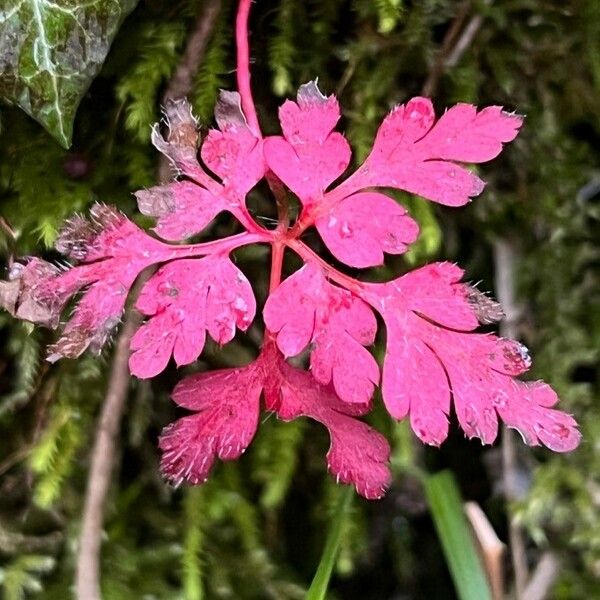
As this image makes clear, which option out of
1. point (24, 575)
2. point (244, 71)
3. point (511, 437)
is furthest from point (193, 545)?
point (244, 71)

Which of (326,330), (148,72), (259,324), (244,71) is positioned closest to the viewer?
(326,330)

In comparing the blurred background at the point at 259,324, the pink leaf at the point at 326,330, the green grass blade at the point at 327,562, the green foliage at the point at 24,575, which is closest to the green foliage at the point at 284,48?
the blurred background at the point at 259,324

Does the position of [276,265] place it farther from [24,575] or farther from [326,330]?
[24,575]

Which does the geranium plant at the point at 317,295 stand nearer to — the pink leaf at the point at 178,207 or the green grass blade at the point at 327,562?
the pink leaf at the point at 178,207

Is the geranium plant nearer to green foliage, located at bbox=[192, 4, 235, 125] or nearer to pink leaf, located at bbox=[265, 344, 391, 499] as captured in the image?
pink leaf, located at bbox=[265, 344, 391, 499]

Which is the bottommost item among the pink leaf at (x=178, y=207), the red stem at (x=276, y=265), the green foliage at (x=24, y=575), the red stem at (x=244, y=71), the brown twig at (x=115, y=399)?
the green foliage at (x=24, y=575)

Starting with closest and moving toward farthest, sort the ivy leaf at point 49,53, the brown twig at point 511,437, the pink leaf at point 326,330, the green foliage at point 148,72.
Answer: the pink leaf at point 326,330, the ivy leaf at point 49,53, the green foliage at point 148,72, the brown twig at point 511,437

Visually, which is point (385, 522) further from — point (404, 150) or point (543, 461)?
point (404, 150)
